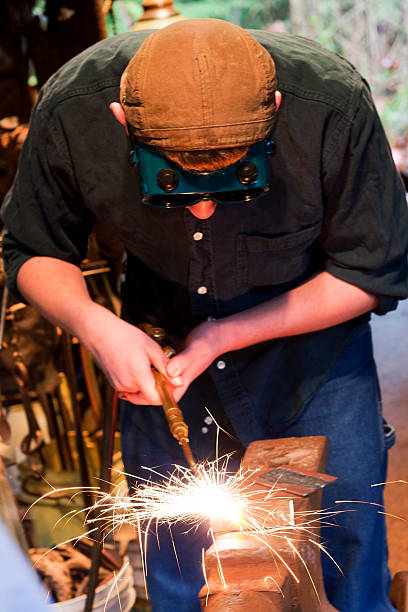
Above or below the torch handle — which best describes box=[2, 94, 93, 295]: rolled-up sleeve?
above

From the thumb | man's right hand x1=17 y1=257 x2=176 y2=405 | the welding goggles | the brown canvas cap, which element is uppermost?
the brown canvas cap

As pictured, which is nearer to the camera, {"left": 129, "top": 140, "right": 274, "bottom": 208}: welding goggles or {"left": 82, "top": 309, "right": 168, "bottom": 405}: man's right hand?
{"left": 129, "top": 140, "right": 274, "bottom": 208}: welding goggles

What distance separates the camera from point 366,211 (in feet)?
5.16

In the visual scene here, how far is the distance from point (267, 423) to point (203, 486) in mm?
455

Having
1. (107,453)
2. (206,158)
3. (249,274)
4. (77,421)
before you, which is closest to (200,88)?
(206,158)

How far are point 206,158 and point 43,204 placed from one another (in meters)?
0.60

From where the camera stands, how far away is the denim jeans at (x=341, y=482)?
1.67 m

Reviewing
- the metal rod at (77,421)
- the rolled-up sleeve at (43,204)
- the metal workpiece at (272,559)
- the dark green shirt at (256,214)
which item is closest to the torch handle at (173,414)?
the metal workpiece at (272,559)

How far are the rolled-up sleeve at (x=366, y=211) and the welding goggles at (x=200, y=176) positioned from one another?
1.11ft

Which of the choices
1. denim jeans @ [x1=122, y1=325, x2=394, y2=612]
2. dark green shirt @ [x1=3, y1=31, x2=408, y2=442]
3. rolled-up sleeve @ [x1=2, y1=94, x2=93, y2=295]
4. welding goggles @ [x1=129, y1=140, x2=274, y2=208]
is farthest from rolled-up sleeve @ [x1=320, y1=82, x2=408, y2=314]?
rolled-up sleeve @ [x1=2, y1=94, x2=93, y2=295]

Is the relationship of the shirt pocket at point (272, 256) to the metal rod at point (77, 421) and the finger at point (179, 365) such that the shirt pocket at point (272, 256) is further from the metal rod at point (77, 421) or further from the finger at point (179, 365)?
the metal rod at point (77, 421)

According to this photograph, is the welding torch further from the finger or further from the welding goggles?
the welding goggles

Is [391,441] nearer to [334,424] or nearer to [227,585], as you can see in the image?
[334,424]

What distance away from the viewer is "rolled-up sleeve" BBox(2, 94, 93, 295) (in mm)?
1621
